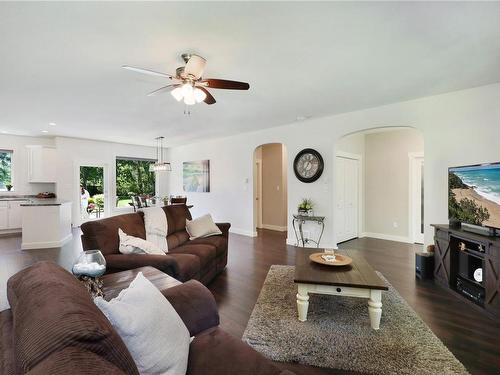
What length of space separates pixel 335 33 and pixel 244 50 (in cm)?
84

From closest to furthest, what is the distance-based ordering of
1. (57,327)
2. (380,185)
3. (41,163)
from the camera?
(57,327), (380,185), (41,163)

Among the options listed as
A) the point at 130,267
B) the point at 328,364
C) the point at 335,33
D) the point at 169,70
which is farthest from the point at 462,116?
the point at 130,267

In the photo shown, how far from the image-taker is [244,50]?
8.32 feet

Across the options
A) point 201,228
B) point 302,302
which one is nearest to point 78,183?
point 201,228

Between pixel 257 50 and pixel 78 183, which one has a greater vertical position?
pixel 257 50

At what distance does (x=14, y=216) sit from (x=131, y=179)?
3127mm

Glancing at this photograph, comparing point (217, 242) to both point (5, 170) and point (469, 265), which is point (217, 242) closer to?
point (469, 265)

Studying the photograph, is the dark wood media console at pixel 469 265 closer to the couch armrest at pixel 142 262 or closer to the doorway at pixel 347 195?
the doorway at pixel 347 195

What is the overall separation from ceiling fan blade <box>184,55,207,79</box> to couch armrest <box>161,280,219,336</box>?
75.0 inches

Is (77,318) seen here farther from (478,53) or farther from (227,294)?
(478,53)

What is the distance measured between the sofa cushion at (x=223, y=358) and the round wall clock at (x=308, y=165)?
13.8 feet

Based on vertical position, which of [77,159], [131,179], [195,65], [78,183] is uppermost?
[195,65]

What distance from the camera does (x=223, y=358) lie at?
1.30 metres

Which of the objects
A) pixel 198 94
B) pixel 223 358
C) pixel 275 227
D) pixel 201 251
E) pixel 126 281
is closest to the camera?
pixel 223 358
